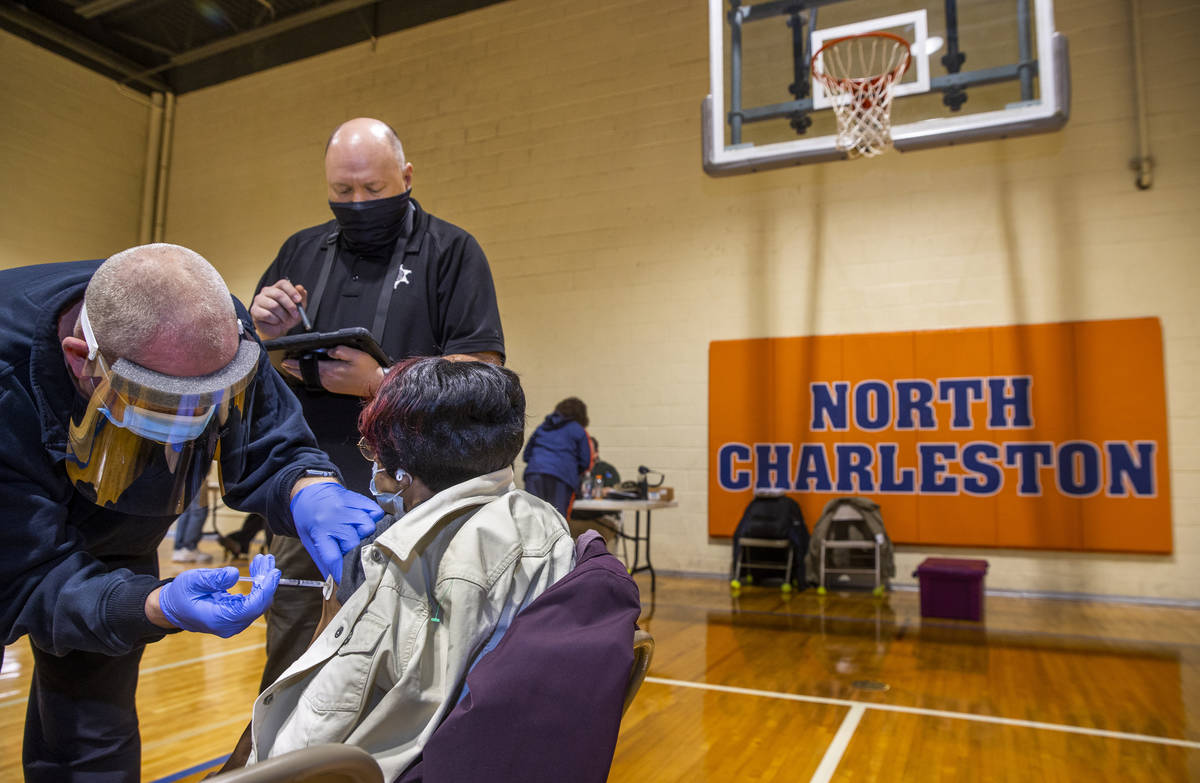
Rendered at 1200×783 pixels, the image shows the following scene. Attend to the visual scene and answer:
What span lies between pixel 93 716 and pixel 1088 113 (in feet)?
23.0

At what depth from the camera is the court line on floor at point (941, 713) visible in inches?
113

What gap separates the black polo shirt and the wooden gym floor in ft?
4.77

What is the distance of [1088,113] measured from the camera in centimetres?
601

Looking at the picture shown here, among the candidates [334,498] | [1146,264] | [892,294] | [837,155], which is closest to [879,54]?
[837,155]

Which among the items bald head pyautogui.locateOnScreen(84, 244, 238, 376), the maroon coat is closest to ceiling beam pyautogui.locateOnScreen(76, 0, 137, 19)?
bald head pyautogui.locateOnScreen(84, 244, 238, 376)

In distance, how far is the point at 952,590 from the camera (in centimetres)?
507

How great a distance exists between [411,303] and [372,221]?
0.69 feet

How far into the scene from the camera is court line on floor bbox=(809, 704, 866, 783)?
2.51 m

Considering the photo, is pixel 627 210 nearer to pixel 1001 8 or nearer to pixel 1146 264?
pixel 1001 8

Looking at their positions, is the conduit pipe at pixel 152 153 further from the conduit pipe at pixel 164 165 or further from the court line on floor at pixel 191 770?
the court line on floor at pixel 191 770

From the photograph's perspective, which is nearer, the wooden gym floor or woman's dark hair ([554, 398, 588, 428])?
the wooden gym floor

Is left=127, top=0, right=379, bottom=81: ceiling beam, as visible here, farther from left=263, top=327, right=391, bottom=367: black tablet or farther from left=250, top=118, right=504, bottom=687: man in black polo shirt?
left=263, top=327, right=391, bottom=367: black tablet

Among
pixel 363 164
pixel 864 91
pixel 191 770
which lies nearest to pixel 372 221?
pixel 363 164

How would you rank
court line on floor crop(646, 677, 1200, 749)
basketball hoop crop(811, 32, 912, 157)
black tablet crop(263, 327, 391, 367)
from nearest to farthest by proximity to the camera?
black tablet crop(263, 327, 391, 367) → court line on floor crop(646, 677, 1200, 749) → basketball hoop crop(811, 32, 912, 157)
